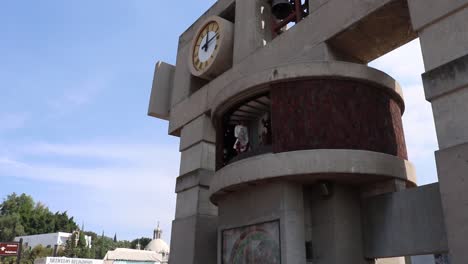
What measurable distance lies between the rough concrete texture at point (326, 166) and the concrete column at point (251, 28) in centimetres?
539

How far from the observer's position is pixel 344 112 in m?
10.4

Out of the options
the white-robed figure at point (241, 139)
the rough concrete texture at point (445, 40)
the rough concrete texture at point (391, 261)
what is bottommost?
the rough concrete texture at point (391, 261)

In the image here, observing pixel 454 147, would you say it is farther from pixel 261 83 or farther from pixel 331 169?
pixel 261 83

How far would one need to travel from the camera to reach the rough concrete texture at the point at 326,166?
9.70 m

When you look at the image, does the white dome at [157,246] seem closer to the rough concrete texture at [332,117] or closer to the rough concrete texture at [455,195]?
the rough concrete texture at [332,117]

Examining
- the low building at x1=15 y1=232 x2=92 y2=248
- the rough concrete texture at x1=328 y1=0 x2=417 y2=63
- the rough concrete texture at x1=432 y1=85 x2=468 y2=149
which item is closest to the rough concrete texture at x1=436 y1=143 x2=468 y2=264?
the rough concrete texture at x1=432 y1=85 x2=468 y2=149

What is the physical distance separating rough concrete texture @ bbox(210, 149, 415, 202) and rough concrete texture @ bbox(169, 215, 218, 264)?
434 cm

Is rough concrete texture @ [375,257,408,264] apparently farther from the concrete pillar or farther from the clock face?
the clock face

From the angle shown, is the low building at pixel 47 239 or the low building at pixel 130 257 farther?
the low building at pixel 47 239

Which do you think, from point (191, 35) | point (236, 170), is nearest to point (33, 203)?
point (191, 35)

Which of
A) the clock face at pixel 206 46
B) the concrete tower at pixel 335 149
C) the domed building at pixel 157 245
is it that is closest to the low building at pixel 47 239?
the domed building at pixel 157 245

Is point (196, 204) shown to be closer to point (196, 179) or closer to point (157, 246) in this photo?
point (196, 179)

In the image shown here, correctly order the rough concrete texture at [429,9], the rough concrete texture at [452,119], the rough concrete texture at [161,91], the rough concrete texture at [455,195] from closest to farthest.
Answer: the rough concrete texture at [455,195] → the rough concrete texture at [452,119] → the rough concrete texture at [429,9] → the rough concrete texture at [161,91]

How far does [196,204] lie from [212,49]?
5.97 m
